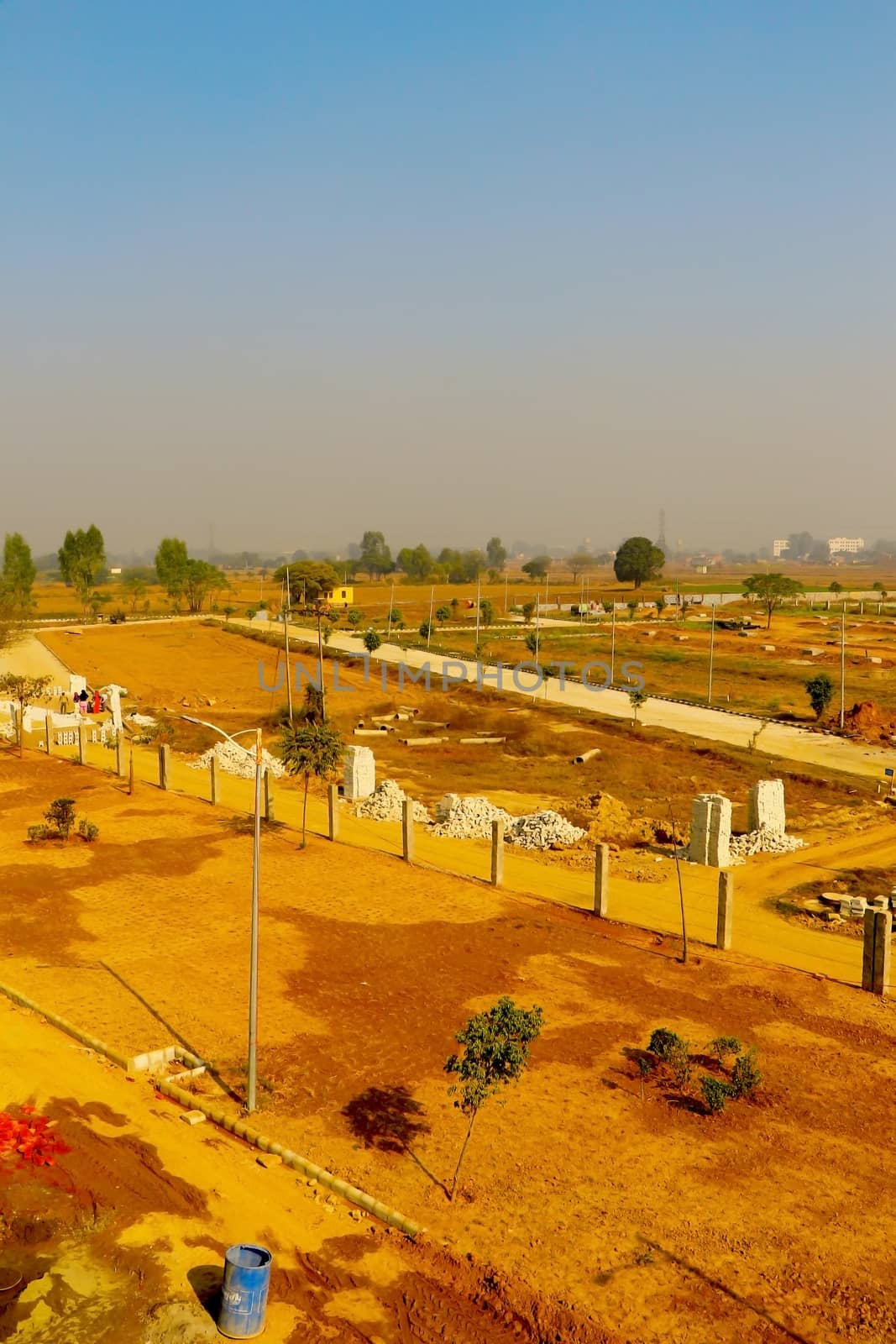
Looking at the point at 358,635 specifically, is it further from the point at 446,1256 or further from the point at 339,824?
the point at 446,1256

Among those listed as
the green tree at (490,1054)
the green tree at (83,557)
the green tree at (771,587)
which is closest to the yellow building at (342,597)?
the green tree at (83,557)

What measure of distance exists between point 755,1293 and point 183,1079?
8176 millimetres

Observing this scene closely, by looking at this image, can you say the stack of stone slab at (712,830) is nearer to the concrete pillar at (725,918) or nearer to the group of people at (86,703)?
the concrete pillar at (725,918)

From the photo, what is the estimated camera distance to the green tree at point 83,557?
10675 centimetres

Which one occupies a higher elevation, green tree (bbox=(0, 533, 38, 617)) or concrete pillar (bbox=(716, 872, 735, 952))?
green tree (bbox=(0, 533, 38, 617))

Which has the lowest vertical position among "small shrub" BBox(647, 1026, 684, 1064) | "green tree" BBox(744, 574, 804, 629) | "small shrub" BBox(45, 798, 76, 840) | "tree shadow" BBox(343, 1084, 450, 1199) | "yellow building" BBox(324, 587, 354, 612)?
"tree shadow" BBox(343, 1084, 450, 1199)

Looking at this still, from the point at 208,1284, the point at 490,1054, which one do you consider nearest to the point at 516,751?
the point at 490,1054

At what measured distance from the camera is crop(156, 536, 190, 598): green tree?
10750cm

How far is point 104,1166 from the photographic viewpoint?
39.4 feet

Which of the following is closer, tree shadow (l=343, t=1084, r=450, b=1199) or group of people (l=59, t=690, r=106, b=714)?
tree shadow (l=343, t=1084, r=450, b=1199)

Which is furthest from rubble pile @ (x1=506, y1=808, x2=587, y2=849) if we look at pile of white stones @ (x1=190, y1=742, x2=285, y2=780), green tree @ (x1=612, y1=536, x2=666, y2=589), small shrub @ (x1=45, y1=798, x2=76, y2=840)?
green tree @ (x1=612, y1=536, x2=666, y2=589)

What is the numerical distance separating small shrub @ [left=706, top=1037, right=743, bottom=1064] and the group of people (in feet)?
130

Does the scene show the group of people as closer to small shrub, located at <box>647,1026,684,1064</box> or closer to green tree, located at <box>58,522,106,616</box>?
small shrub, located at <box>647,1026,684,1064</box>

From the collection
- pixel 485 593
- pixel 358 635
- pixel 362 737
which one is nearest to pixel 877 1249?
pixel 362 737
